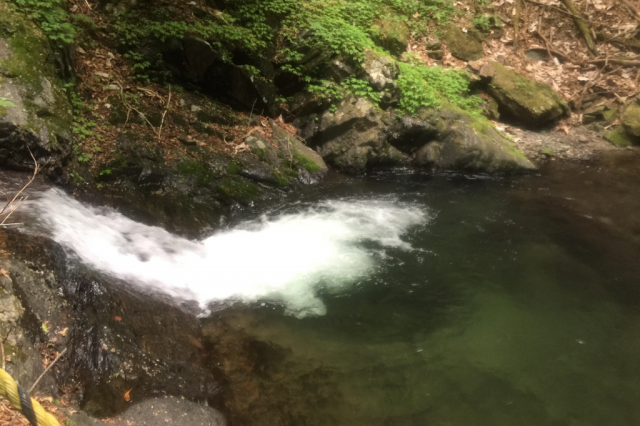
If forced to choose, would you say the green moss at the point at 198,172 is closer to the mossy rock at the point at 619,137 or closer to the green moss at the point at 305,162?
the green moss at the point at 305,162

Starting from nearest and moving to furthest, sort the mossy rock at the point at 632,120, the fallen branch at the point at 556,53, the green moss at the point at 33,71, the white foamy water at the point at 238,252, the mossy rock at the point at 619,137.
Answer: the white foamy water at the point at 238,252
the green moss at the point at 33,71
the mossy rock at the point at 632,120
the mossy rock at the point at 619,137
the fallen branch at the point at 556,53

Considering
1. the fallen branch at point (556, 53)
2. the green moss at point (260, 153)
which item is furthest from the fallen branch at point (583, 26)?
the green moss at point (260, 153)

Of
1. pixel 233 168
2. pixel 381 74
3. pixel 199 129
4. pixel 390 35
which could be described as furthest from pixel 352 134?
pixel 199 129

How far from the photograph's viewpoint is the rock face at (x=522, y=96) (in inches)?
397

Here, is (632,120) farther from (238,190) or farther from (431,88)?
(238,190)

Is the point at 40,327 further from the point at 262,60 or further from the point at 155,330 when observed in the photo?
the point at 262,60

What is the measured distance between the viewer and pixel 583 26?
12008mm

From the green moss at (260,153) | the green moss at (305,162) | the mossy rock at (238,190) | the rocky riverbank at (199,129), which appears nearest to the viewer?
the rocky riverbank at (199,129)

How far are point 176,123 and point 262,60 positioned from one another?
2.39 m

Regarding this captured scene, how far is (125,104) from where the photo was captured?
6.46 metres

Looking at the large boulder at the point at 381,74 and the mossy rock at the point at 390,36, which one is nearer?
the large boulder at the point at 381,74

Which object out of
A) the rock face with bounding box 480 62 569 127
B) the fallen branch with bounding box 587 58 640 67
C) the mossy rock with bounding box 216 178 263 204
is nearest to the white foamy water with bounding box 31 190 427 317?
the mossy rock with bounding box 216 178 263 204

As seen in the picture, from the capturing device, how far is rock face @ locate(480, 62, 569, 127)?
10094mm

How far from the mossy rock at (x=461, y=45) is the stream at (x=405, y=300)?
530 centimetres
